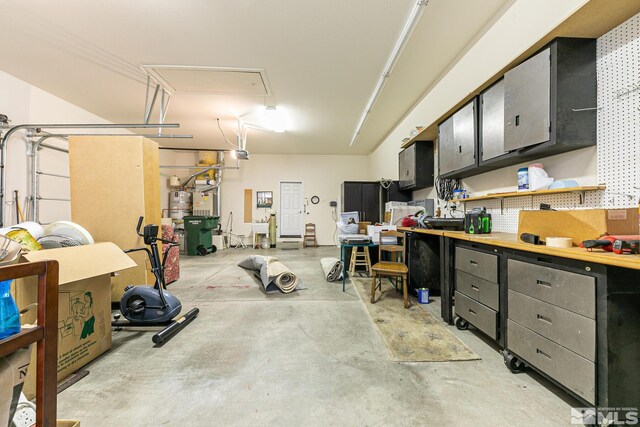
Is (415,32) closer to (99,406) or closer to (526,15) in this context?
(526,15)

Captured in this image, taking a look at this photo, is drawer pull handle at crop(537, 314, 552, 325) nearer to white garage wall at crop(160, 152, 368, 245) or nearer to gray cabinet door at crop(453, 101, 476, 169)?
gray cabinet door at crop(453, 101, 476, 169)

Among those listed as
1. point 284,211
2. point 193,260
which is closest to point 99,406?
point 193,260

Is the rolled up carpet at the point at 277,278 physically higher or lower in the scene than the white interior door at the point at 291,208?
lower

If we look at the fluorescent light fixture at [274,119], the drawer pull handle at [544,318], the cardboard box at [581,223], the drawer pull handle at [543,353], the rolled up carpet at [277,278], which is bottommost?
the rolled up carpet at [277,278]

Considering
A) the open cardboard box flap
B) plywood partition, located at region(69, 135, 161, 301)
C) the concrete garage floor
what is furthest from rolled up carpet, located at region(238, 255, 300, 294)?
the open cardboard box flap

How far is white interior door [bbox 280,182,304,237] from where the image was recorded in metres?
8.21

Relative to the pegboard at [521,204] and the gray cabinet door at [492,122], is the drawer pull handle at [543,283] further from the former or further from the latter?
the gray cabinet door at [492,122]

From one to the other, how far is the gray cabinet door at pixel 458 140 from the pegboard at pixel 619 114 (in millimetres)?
971

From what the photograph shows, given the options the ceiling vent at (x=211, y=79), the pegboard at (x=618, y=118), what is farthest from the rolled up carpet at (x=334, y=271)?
the ceiling vent at (x=211, y=79)

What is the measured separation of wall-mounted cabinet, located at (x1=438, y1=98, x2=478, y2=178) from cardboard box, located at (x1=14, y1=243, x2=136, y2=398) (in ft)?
11.3

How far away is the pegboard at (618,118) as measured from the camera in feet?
4.73

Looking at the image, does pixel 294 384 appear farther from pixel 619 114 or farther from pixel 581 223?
pixel 619 114

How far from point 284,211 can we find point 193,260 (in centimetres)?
328

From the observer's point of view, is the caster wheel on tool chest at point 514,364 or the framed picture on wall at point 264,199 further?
the framed picture on wall at point 264,199
